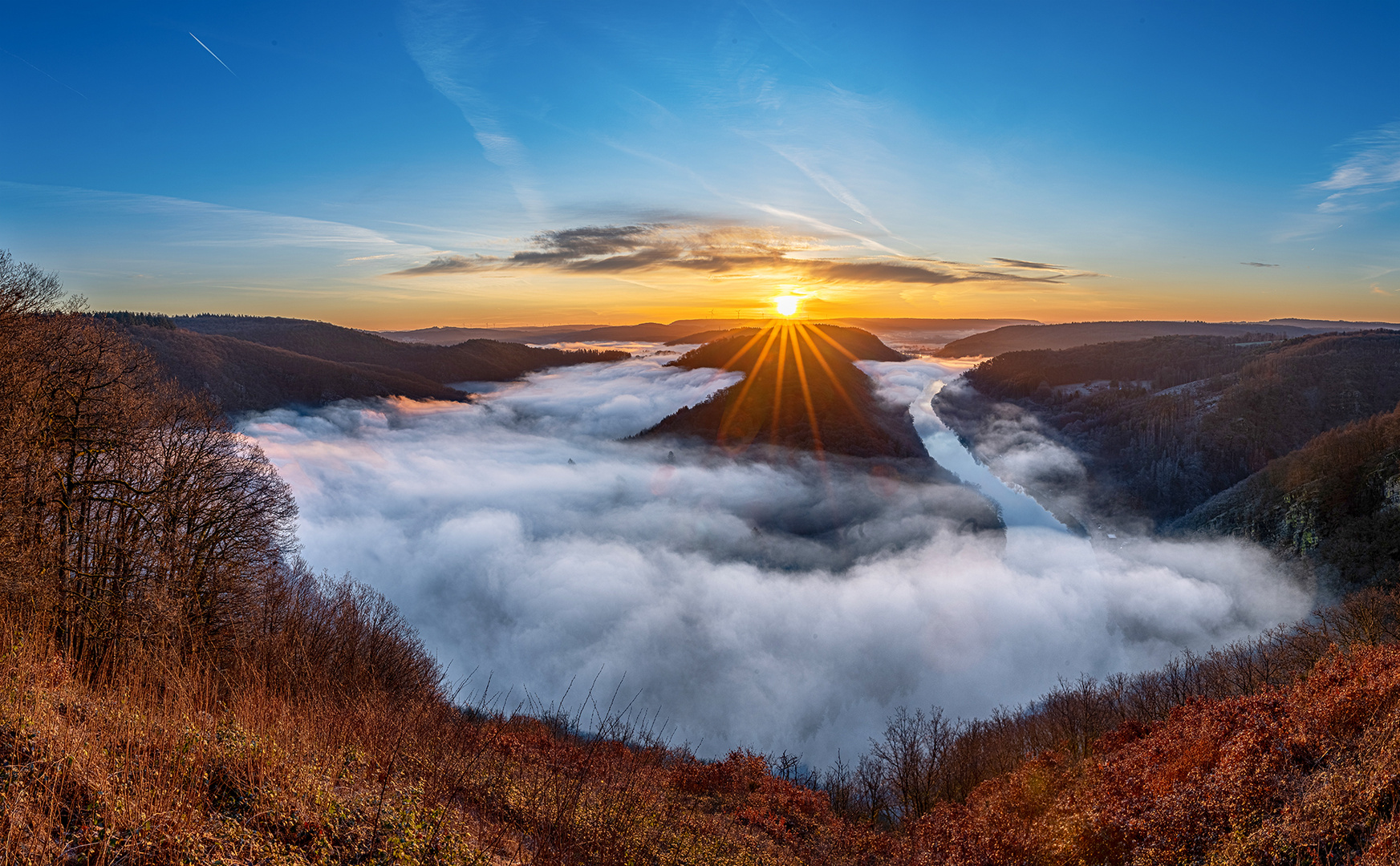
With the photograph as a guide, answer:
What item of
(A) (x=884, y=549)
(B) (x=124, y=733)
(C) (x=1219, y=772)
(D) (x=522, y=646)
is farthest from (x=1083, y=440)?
(B) (x=124, y=733)

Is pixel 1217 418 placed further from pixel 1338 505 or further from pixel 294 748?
pixel 294 748

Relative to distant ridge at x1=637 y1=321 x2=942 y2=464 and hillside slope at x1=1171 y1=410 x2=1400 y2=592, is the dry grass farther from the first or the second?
distant ridge at x1=637 y1=321 x2=942 y2=464

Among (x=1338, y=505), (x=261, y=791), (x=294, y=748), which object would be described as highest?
(x=261, y=791)

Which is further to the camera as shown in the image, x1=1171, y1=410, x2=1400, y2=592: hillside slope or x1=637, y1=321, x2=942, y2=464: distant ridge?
x1=637, y1=321, x2=942, y2=464: distant ridge

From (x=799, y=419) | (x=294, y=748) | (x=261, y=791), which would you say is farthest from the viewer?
(x=799, y=419)

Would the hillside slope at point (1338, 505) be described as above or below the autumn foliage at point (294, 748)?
below

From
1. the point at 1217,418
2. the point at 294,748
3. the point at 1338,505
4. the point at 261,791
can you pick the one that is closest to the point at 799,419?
the point at 1217,418

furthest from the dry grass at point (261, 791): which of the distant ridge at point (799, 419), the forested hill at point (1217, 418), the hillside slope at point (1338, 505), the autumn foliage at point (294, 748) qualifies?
the forested hill at point (1217, 418)

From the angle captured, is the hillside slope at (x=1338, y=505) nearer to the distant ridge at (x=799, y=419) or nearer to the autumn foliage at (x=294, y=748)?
the autumn foliage at (x=294, y=748)

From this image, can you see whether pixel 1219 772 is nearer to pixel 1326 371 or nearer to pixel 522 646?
pixel 522 646

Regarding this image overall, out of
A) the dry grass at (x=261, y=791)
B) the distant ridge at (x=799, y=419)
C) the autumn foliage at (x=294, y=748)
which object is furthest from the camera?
the distant ridge at (x=799, y=419)

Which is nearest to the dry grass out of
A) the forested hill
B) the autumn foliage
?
the autumn foliage
